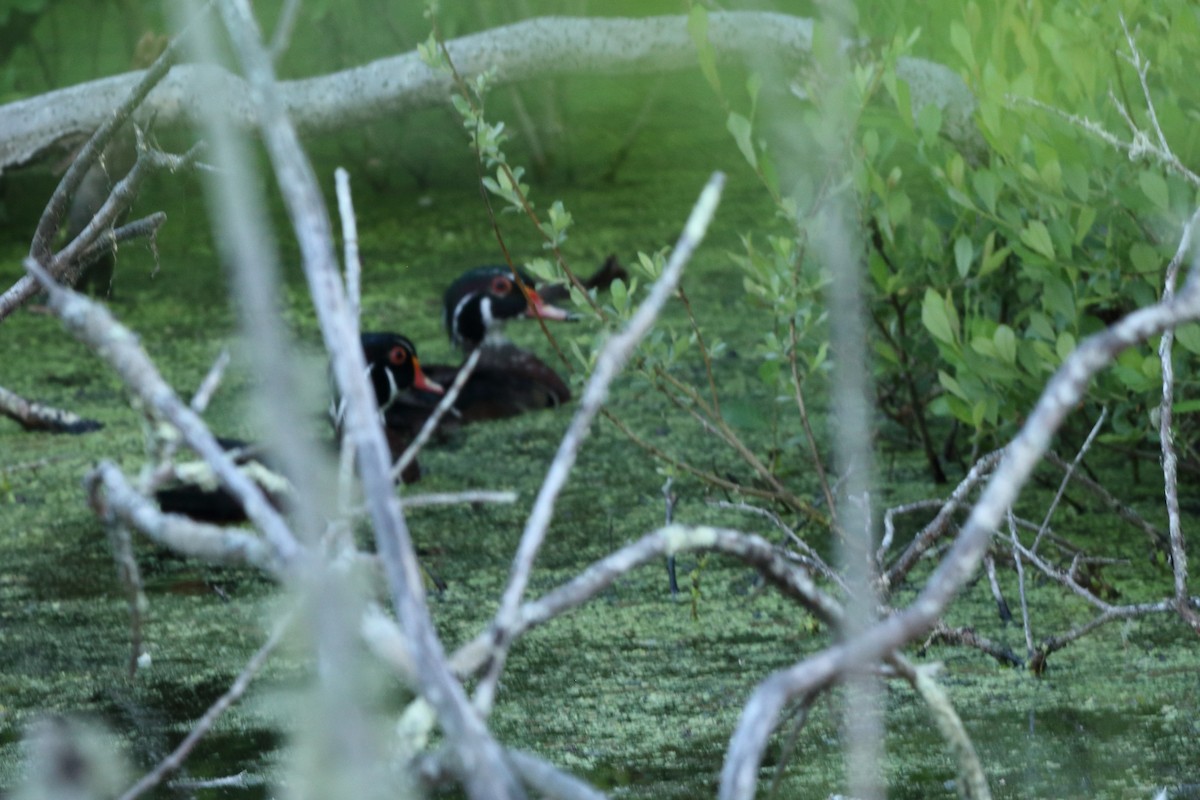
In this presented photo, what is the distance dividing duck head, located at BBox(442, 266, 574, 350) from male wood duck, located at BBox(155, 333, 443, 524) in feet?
Answer: 1.25

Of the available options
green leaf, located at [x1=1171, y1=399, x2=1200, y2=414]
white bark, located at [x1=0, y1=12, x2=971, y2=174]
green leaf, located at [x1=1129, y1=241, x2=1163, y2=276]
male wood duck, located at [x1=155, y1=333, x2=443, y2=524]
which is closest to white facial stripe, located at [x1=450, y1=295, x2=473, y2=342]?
male wood duck, located at [x1=155, y1=333, x2=443, y2=524]

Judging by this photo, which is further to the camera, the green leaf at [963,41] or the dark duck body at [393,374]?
the dark duck body at [393,374]

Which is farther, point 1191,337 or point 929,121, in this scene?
point 929,121

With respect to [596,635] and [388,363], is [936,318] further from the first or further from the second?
[388,363]

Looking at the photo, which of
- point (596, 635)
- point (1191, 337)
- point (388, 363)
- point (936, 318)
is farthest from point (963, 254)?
point (388, 363)

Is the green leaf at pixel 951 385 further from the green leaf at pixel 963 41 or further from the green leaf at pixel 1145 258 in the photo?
the green leaf at pixel 963 41

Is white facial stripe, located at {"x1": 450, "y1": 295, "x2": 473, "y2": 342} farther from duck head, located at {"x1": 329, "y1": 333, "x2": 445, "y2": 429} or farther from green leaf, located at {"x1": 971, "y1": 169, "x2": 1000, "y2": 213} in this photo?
green leaf, located at {"x1": 971, "y1": 169, "x2": 1000, "y2": 213}

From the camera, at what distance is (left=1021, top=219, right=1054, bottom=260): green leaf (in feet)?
7.82

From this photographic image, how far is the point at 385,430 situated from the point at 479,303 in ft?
2.37

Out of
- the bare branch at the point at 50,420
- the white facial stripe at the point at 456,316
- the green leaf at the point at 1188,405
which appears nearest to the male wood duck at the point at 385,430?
the white facial stripe at the point at 456,316

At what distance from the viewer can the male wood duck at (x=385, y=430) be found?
3.29 metres

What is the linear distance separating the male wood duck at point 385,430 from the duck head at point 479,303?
382mm

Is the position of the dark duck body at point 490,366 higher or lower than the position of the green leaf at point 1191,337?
higher

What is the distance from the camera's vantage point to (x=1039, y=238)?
7.86 ft
